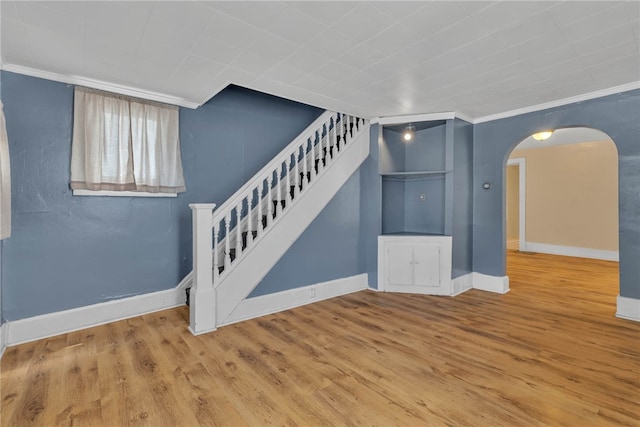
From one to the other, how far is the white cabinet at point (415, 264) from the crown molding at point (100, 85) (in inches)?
131

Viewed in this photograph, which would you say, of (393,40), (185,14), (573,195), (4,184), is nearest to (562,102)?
(393,40)

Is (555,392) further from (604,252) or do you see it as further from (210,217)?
(604,252)

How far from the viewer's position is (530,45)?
2.42m

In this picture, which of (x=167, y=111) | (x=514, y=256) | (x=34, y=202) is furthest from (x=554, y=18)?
(x=514, y=256)

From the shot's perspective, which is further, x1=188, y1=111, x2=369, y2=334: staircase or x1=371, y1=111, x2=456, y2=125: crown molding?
x1=371, y1=111, x2=456, y2=125: crown molding

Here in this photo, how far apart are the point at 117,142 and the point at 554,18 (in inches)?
159

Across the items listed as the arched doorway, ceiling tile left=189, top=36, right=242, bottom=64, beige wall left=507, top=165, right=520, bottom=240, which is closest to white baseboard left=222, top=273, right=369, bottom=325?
ceiling tile left=189, top=36, right=242, bottom=64

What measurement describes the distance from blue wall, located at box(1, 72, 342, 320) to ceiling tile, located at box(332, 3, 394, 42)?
2371mm

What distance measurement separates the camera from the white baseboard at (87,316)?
107 inches

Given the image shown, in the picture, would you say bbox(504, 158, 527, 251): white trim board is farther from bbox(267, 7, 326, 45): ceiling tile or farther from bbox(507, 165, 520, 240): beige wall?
bbox(267, 7, 326, 45): ceiling tile

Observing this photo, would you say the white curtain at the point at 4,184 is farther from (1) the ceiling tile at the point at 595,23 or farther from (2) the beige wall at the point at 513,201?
(2) the beige wall at the point at 513,201

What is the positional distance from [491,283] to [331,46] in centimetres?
400

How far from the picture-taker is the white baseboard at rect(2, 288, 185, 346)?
271 centimetres

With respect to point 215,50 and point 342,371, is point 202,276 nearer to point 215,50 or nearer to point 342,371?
point 342,371
